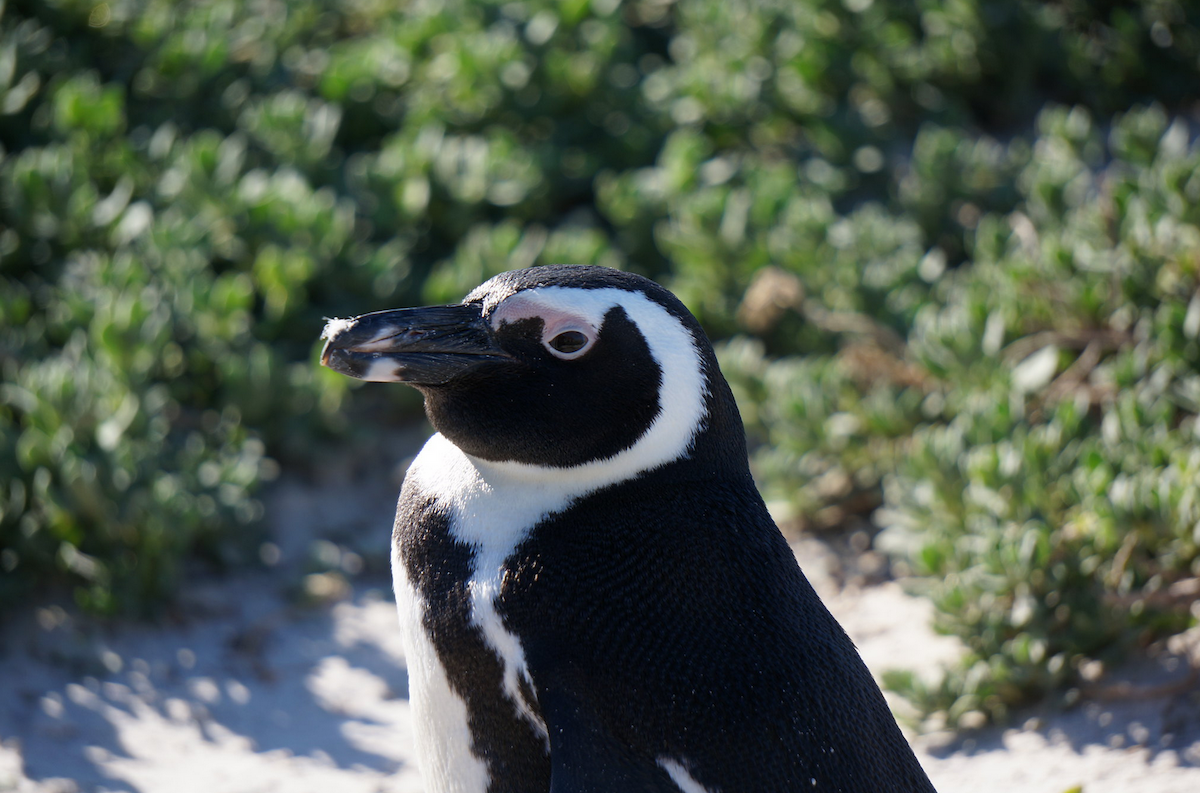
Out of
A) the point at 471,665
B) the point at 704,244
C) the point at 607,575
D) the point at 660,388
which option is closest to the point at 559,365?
the point at 660,388

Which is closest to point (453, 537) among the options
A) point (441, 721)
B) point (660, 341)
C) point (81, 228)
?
point (441, 721)

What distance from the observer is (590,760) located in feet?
4.67

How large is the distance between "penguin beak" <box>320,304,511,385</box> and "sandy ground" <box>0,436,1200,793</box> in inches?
42.9

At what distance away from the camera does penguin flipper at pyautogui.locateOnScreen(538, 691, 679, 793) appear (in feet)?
4.63

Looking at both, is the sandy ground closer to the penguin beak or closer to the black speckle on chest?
the black speckle on chest

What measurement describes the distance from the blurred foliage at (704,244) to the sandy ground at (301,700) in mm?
107

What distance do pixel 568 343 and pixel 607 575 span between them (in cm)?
32

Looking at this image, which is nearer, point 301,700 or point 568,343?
point 568,343

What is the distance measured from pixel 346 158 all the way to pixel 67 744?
2684mm

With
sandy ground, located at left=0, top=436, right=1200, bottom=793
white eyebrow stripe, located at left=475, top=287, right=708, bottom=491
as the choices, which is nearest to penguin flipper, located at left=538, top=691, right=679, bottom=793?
white eyebrow stripe, located at left=475, top=287, right=708, bottom=491

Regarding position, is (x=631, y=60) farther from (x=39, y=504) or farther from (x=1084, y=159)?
(x=39, y=504)

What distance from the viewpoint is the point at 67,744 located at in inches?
103

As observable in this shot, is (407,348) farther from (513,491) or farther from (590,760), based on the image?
(590,760)

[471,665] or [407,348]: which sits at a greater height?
[407,348]
